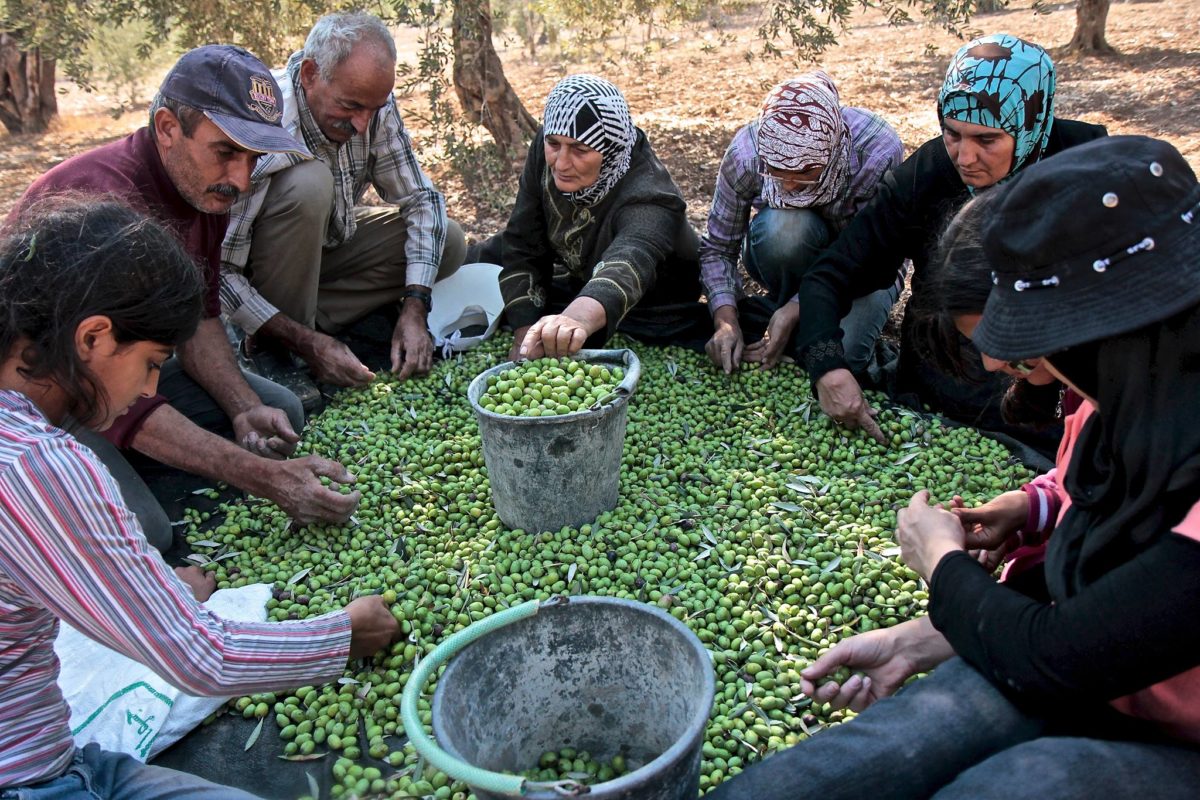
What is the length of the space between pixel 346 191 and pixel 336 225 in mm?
164

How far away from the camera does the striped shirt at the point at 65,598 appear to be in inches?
61.3

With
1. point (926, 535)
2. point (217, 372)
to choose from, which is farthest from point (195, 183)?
point (926, 535)

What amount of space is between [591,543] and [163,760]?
1.25 metres

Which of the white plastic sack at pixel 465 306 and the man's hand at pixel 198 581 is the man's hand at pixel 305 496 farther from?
the white plastic sack at pixel 465 306

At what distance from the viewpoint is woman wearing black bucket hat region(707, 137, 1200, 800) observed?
1450 millimetres

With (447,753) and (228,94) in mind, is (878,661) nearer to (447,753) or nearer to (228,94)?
(447,753)

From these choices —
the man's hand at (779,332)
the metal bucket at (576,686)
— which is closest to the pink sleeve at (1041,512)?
the metal bucket at (576,686)

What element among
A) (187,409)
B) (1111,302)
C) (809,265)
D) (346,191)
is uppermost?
(1111,302)

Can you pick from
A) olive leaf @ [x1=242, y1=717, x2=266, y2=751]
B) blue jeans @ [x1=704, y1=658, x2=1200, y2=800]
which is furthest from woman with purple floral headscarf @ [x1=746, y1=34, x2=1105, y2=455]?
olive leaf @ [x1=242, y1=717, x2=266, y2=751]

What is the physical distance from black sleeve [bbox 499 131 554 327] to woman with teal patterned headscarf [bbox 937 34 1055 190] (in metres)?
1.62

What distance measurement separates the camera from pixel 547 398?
2.81 metres

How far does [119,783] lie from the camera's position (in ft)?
5.95

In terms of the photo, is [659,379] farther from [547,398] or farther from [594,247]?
[547,398]

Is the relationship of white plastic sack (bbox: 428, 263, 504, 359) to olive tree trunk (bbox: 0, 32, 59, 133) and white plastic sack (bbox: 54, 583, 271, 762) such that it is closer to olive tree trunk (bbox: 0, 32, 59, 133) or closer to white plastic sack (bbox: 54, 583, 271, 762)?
white plastic sack (bbox: 54, 583, 271, 762)
